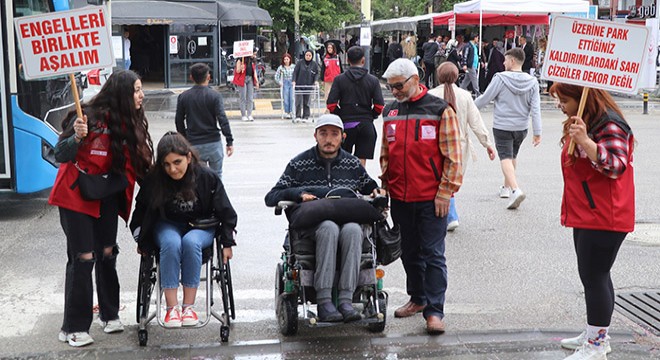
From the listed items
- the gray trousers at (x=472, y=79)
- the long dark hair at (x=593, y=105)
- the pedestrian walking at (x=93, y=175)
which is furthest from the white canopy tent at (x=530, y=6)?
the pedestrian walking at (x=93, y=175)

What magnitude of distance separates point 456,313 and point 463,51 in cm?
1980

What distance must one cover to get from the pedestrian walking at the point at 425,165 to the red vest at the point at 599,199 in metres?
0.90

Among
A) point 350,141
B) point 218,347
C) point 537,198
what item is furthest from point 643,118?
point 218,347

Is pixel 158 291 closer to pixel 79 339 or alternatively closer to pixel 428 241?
pixel 79 339

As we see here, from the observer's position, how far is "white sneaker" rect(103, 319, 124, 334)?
5992 millimetres

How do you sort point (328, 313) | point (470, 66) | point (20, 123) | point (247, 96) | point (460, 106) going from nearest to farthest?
point (328, 313)
point (460, 106)
point (20, 123)
point (247, 96)
point (470, 66)

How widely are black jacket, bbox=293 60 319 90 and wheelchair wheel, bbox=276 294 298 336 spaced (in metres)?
13.8

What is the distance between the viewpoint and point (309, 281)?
5.67m

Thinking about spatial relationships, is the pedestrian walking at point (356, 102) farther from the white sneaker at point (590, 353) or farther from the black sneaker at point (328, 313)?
the white sneaker at point (590, 353)

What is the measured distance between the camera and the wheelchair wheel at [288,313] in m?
5.80

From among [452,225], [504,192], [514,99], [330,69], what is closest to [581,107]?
[452,225]

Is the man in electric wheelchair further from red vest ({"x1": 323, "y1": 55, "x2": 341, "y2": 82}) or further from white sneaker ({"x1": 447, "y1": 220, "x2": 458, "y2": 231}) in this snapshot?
red vest ({"x1": 323, "y1": 55, "x2": 341, "y2": 82})

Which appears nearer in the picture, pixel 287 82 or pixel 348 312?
pixel 348 312

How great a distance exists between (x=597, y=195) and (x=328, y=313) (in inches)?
68.4
